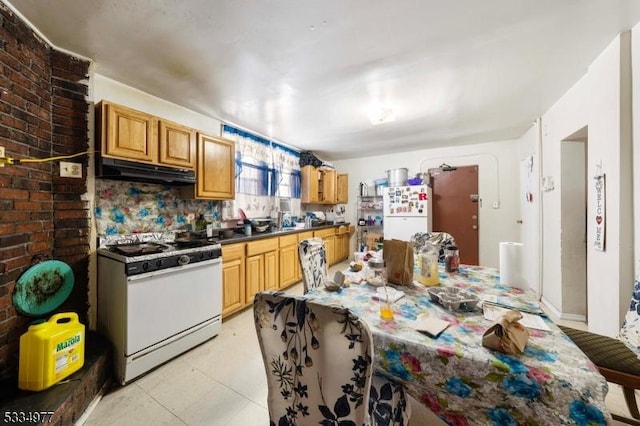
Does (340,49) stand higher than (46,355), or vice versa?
(340,49)

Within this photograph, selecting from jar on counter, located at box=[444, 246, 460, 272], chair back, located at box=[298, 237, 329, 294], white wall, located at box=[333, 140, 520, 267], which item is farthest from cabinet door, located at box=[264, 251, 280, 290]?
white wall, located at box=[333, 140, 520, 267]

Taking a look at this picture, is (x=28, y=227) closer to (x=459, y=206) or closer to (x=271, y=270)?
(x=271, y=270)

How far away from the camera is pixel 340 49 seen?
5.87 feet

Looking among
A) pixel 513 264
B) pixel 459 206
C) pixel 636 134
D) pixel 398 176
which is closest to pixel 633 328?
pixel 513 264

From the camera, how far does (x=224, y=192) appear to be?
300cm

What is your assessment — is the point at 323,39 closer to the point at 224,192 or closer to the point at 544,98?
the point at 224,192

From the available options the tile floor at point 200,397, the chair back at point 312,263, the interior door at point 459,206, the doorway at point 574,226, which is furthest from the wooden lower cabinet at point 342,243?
the doorway at point 574,226

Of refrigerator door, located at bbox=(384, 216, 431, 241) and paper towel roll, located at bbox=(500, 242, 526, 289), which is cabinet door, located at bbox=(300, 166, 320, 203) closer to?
refrigerator door, located at bbox=(384, 216, 431, 241)

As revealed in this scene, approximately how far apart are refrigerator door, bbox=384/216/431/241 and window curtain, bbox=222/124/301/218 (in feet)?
5.92

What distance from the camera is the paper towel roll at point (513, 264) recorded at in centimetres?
145

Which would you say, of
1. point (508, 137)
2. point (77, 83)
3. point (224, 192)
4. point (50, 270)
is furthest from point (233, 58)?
point (508, 137)

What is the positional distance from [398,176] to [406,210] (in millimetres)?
760

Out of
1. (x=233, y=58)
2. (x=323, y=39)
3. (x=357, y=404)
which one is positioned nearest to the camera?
(x=357, y=404)

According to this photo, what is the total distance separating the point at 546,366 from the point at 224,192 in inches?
119
